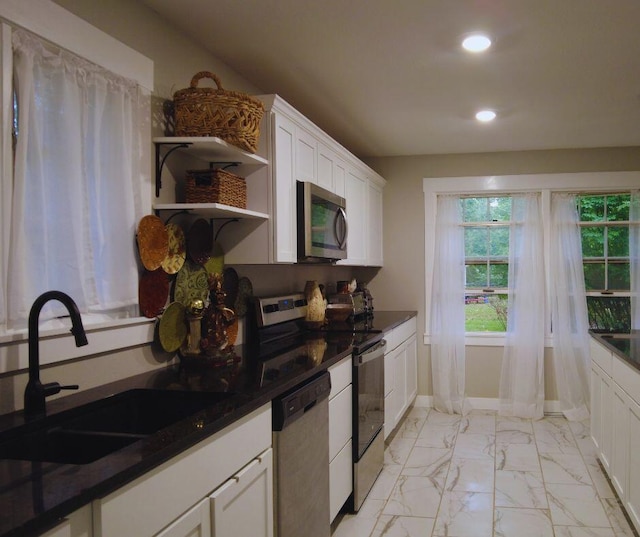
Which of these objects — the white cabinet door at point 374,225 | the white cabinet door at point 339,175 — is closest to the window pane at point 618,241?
the white cabinet door at point 374,225

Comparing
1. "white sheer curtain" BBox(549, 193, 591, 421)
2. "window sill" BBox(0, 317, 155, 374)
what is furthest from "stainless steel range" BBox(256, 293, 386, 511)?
"white sheer curtain" BBox(549, 193, 591, 421)

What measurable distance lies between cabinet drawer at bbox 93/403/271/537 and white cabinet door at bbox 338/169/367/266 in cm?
234

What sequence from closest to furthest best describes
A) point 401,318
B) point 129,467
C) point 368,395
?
1. point 129,467
2. point 368,395
3. point 401,318

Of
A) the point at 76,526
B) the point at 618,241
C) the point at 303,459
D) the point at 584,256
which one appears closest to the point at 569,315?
the point at 584,256

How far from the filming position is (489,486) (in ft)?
11.4

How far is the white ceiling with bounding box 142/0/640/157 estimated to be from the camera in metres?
2.38

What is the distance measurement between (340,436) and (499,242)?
3155mm

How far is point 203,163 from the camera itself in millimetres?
2707

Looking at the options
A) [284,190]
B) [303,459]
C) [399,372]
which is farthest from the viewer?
[399,372]

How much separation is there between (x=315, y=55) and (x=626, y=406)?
7.59 feet

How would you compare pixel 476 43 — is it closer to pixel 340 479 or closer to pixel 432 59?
pixel 432 59

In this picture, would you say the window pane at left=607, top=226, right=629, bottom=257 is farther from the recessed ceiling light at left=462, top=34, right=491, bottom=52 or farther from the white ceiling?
the recessed ceiling light at left=462, top=34, right=491, bottom=52

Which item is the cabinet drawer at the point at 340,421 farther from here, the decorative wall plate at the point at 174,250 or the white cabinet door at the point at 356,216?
the white cabinet door at the point at 356,216

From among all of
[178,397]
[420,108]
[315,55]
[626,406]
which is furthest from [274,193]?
[626,406]
